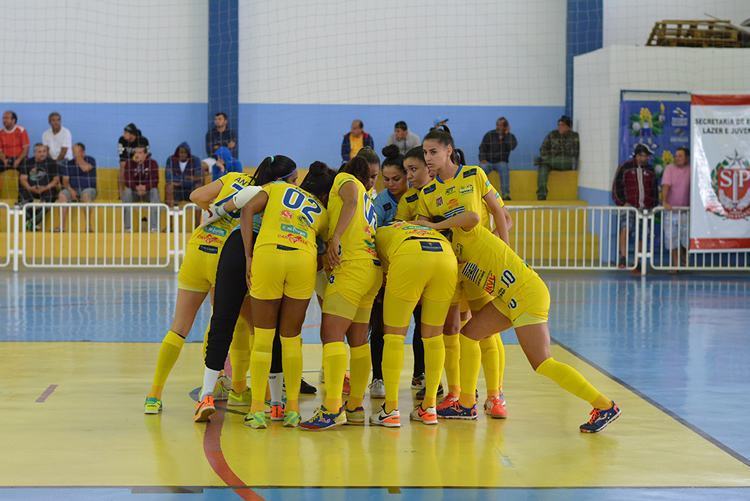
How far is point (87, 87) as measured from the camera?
64.2 ft

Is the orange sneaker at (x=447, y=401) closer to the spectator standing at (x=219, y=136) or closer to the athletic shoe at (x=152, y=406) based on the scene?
the athletic shoe at (x=152, y=406)

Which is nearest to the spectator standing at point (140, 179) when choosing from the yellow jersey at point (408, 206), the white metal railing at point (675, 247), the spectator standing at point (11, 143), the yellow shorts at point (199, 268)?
the spectator standing at point (11, 143)

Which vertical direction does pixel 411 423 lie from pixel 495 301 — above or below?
below

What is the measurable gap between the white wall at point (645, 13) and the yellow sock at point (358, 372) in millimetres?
14184

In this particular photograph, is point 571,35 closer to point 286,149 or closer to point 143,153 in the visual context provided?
point 286,149

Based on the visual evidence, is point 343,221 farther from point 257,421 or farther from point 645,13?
point 645,13

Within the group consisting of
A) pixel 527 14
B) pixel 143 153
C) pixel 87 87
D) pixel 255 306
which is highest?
pixel 527 14

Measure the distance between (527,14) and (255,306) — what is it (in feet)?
47.5

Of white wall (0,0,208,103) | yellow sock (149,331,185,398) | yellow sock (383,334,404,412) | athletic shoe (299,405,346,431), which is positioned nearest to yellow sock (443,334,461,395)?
yellow sock (383,334,404,412)

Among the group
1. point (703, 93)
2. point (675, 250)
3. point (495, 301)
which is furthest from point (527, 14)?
point (495, 301)

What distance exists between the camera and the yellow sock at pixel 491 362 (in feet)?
23.3

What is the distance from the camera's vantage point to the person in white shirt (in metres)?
18.4

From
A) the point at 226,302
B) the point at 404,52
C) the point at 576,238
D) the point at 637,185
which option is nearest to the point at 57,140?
the point at 404,52

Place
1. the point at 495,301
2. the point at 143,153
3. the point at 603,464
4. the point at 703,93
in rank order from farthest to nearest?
1. the point at 143,153
2. the point at 703,93
3. the point at 495,301
4. the point at 603,464
